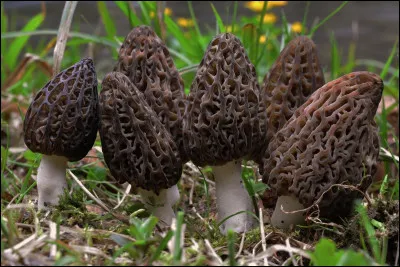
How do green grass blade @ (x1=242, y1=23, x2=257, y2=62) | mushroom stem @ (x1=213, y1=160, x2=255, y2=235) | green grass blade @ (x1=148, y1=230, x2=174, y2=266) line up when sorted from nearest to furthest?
1. green grass blade @ (x1=148, y1=230, x2=174, y2=266)
2. mushroom stem @ (x1=213, y1=160, x2=255, y2=235)
3. green grass blade @ (x1=242, y1=23, x2=257, y2=62)

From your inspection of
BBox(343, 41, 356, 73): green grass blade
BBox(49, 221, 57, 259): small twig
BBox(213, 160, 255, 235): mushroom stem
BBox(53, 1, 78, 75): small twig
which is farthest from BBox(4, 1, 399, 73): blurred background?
BBox(49, 221, 57, 259): small twig

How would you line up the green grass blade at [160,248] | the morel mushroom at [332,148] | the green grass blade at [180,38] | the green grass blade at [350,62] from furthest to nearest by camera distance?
1. the green grass blade at [350,62]
2. the green grass blade at [180,38]
3. the morel mushroom at [332,148]
4. the green grass blade at [160,248]

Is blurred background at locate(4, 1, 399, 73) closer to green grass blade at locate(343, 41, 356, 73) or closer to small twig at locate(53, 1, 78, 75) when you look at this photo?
green grass blade at locate(343, 41, 356, 73)

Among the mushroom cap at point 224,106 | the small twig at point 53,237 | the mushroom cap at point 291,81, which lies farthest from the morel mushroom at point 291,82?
the small twig at point 53,237

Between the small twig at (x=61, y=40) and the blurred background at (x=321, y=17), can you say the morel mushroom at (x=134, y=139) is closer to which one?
the small twig at (x=61, y=40)

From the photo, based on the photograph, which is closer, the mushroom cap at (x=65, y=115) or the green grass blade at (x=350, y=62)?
the mushroom cap at (x=65, y=115)

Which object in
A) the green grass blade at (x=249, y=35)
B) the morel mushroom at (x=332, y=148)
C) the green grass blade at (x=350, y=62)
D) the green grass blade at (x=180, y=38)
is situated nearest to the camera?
the morel mushroom at (x=332, y=148)

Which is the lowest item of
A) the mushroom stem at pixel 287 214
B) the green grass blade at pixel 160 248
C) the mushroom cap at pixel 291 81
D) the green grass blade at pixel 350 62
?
the mushroom stem at pixel 287 214
